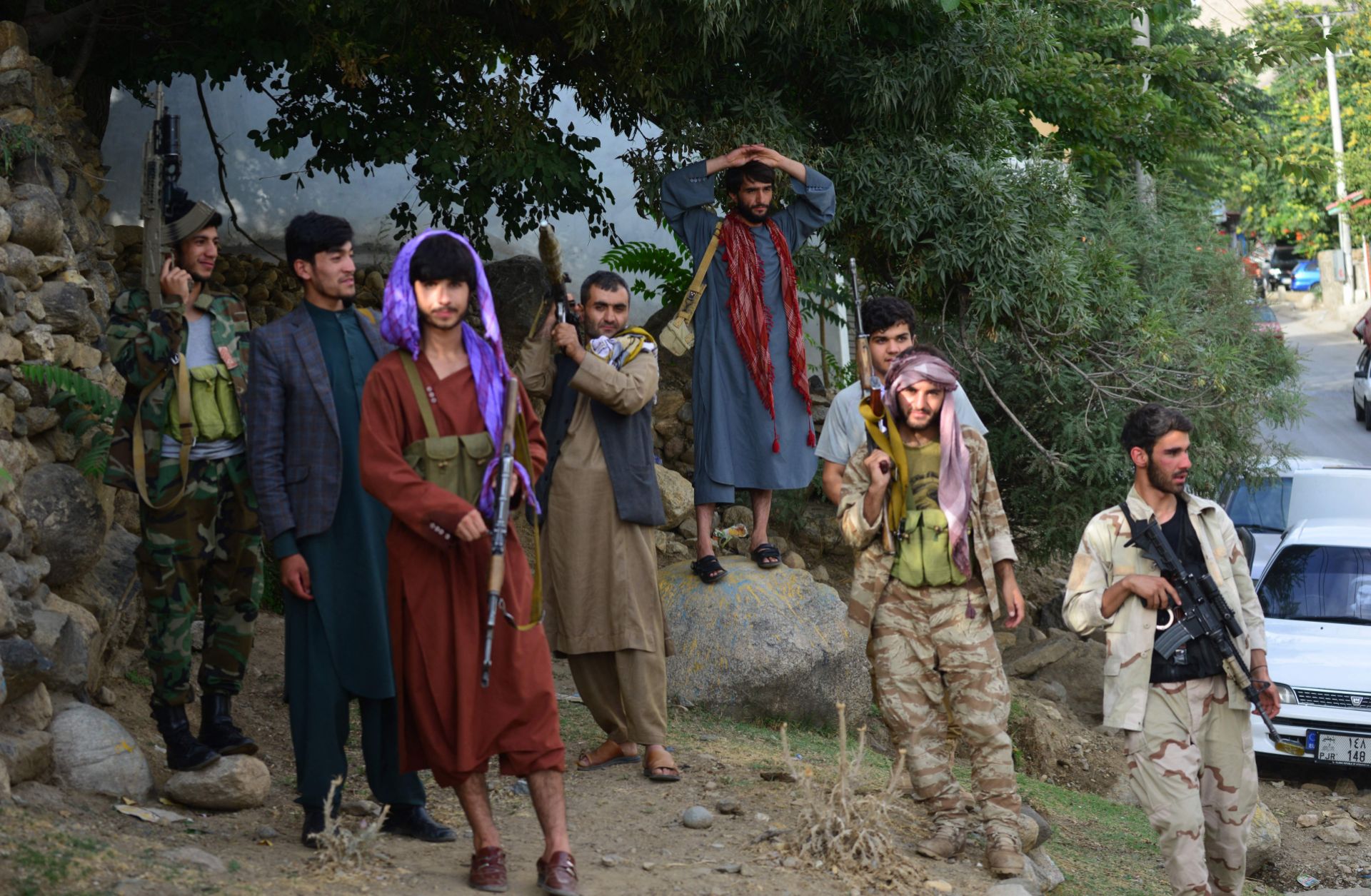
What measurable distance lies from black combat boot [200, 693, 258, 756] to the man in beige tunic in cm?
123

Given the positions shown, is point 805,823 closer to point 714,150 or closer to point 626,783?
point 626,783

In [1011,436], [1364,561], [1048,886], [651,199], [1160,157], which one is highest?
[1160,157]

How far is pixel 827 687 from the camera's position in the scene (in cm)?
712

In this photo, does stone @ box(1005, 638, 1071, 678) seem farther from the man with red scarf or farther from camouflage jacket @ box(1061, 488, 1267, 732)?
camouflage jacket @ box(1061, 488, 1267, 732)

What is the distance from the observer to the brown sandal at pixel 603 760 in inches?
223

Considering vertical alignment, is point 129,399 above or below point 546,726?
above

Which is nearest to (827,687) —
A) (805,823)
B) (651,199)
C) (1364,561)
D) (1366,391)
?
(805,823)

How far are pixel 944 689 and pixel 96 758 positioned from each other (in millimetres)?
2939

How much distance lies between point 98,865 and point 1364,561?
8.41 m

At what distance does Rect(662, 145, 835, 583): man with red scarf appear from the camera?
6668 mm

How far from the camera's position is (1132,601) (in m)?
5.14

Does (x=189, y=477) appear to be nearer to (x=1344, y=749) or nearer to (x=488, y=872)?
(x=488, y=872)

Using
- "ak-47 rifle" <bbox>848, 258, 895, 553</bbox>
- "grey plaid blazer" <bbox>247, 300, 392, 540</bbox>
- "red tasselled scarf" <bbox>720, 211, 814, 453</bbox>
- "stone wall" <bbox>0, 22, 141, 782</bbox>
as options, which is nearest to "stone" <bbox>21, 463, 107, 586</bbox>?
"stone wall" <bbox>0, 22, 141, 782</bbox>

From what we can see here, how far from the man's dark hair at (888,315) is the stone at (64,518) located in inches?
127
